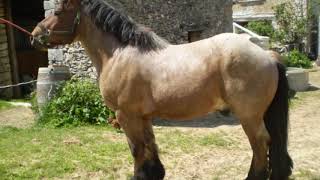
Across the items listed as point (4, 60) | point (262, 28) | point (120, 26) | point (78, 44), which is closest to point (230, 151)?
point (120, 26)

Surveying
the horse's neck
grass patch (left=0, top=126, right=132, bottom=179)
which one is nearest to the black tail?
the horse's neck

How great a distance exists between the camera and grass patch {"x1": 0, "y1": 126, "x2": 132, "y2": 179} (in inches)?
219

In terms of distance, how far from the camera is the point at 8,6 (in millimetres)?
12164

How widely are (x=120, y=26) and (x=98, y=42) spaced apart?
0.29 metres

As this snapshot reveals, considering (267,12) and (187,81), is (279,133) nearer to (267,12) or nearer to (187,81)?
(187,81)

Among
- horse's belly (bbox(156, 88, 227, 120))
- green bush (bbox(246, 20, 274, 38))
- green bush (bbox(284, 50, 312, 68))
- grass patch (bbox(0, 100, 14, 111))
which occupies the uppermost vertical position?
horse's belly (bbox(156, 88, 227, 120))

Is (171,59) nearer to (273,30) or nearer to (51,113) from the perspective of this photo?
(51,113)

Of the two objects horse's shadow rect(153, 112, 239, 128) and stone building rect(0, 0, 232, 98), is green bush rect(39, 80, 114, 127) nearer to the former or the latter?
stone building rect(0, 0, 232, 98)

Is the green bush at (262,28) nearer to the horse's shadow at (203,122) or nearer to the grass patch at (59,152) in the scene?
the horse's shadow at (203,122)

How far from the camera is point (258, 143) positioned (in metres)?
4.37

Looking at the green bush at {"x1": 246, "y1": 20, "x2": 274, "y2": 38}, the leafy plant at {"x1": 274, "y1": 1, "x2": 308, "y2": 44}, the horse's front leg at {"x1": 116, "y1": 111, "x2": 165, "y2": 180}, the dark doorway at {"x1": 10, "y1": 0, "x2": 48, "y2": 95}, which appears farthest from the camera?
the green bush at {"x1": 246, "y1": 20, "x2": 274, "y2": 38}

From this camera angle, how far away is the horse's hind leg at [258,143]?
4.31 m

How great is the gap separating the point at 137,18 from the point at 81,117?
93.6 inches

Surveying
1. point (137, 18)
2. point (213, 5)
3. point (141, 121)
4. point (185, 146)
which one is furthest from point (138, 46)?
point (213, 5)
